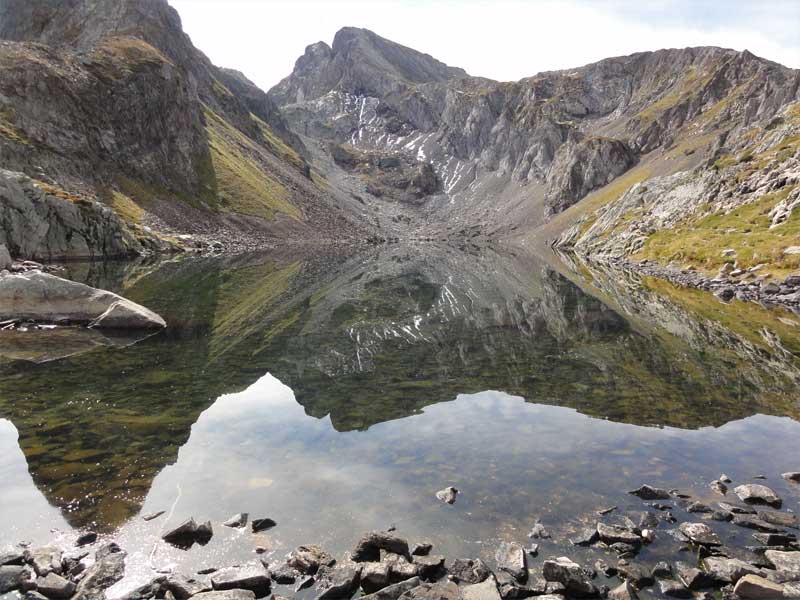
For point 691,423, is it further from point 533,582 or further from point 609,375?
point 533,582

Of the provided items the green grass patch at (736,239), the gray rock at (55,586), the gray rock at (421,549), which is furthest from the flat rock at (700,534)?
the green grass patch at (736,239)

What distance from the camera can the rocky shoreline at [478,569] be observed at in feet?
32.0

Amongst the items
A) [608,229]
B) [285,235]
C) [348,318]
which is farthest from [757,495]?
[285,235]

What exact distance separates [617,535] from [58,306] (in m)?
36.1

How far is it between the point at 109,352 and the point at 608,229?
14385 cm

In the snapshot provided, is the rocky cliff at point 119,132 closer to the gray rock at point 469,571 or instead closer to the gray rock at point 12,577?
the gray rock at point 12,577

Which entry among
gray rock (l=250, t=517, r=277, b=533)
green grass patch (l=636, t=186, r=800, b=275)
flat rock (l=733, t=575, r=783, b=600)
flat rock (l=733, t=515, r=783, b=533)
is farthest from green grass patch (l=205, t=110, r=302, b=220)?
flat rock (l=733, t=575, r=783, b=600)

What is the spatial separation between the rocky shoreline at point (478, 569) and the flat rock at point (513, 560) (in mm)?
25

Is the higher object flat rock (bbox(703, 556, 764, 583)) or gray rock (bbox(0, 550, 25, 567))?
flat rock (bbox(703, 556, 764, 583))

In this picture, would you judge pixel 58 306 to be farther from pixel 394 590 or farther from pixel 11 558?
pixel 394 590

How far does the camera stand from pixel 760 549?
36.9 ft

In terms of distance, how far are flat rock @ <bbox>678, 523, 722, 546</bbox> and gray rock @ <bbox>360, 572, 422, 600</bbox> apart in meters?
6.28

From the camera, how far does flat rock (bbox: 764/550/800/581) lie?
33.4ft

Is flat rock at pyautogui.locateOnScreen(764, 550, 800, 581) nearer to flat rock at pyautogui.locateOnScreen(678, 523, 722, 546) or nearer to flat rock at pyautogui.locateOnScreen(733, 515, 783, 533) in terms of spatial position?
flat rock at pyautogui.locateOnScreen(678, 523, 722, 546)
